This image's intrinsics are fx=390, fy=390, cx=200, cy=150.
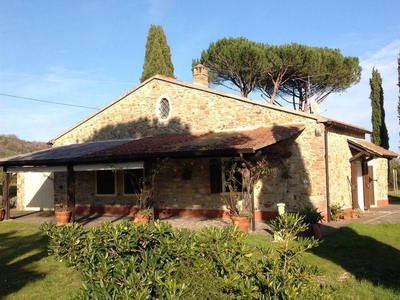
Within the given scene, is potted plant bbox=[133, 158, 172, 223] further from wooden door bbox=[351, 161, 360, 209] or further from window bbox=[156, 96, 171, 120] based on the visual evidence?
wooden door bbox=[351, 161, 360, 209]

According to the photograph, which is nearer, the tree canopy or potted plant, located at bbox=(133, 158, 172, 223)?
potted plant, located at bbox=(133, 158, 172, 223)

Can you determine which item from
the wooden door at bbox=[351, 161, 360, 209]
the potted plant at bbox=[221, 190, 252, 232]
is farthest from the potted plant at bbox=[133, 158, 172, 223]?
the wooden door at bbox=[351, 161, 360, 209]

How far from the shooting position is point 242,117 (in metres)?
13.5

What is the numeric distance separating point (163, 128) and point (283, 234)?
1206cm

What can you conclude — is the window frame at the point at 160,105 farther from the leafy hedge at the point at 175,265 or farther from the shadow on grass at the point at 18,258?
the leafy hedge at the point at 175,265

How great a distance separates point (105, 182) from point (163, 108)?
3.94 metres

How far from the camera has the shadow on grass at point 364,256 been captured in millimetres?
6035

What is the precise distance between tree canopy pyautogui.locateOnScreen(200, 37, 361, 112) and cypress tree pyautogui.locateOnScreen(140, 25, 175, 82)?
250cm

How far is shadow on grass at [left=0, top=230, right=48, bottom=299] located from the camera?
20.4 ft

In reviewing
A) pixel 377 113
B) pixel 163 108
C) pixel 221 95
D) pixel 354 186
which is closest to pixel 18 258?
pixel 221 95

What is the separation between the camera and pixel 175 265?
10.8 feet

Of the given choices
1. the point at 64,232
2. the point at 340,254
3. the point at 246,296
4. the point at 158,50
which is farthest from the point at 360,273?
the point at 158,50

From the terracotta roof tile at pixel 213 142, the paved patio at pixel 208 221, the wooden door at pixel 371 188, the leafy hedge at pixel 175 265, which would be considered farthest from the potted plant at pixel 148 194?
the wooden door at pixel 371 188

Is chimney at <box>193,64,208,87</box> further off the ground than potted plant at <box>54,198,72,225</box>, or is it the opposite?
chimney at <box>193,64,208,87</box>
